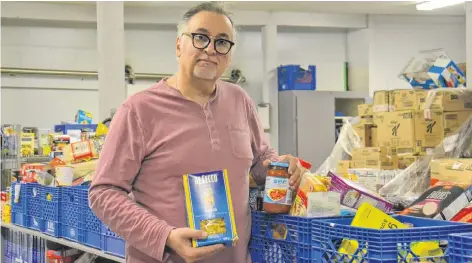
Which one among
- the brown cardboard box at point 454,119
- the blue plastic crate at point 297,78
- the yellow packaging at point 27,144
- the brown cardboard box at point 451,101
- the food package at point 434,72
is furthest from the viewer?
the blue plastic crate at point 297,78

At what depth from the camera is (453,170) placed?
361cm

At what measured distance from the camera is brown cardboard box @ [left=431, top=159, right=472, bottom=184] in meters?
3.50

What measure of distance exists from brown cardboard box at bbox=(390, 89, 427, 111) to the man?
3.98m

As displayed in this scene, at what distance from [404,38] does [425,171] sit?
742 centimetres

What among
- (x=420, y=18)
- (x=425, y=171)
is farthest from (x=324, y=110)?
(x=425, y=171)

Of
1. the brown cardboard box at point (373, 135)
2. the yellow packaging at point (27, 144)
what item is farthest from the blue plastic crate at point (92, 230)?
Result: the brown cardboard box at point (373, 135)

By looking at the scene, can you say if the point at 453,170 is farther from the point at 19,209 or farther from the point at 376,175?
the point at 19,209

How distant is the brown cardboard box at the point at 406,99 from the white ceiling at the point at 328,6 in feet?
12.7

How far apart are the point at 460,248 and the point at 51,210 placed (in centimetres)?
296

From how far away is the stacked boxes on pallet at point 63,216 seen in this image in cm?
329

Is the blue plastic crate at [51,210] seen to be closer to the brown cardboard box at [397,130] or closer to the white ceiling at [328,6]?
the brown cardboard box at [397,130]

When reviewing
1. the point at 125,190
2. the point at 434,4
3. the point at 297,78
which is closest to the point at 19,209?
the point at 125,190

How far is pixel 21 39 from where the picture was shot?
10.1 metres

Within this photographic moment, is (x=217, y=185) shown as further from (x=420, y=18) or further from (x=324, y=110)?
(x=420, y=18)
